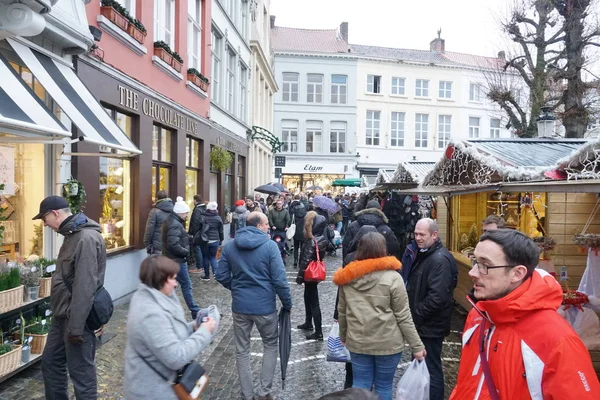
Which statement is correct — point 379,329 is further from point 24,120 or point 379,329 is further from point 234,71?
point 234,71

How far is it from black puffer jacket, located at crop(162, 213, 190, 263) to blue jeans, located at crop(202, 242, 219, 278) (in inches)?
127

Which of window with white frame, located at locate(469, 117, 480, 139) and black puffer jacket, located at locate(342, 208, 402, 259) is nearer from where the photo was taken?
black puffer jacket, located at locate(342, 208, 402, 259)

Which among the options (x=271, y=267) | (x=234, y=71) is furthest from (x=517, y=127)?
(x=271, y=267)

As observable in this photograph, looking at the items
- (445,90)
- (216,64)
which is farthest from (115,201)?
(445,90)

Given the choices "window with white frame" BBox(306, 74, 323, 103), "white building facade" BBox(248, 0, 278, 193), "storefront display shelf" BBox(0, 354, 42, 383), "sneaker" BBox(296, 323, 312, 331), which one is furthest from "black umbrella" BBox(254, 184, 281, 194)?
"window with white frame" BBox(306, 74, 323, 103)

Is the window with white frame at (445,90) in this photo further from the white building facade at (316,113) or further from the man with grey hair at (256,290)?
the man with grey hair at (256,290)

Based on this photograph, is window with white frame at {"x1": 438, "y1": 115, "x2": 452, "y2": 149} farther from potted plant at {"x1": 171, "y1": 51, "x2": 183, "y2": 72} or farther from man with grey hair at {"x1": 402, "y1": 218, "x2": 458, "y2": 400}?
man with grey hair at {"x1": 402, "y1": 218, "x2": 458, "y2": 400}

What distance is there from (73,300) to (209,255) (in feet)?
22.7

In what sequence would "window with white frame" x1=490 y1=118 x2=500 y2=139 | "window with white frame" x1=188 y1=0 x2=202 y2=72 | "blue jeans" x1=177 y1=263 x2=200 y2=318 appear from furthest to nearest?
"window with white frame" x1=490 y1=118 x2=500 y2=139
"window with white frame" x1=188 y1=0 x2=202 y2=72
"blue jeans" x1=177 y1=263 x2=200 y2=318

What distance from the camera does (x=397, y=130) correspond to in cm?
4069

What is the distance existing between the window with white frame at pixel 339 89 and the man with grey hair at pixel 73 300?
36.3 m

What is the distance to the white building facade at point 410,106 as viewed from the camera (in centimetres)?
3975

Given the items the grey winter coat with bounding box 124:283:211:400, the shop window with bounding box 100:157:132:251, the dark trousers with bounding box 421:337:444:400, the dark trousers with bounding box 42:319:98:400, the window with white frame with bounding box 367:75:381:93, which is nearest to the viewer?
the grey winter coat with bounding box 124:283:211:400

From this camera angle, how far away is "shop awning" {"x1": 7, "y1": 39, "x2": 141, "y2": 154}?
5648 millimetres
